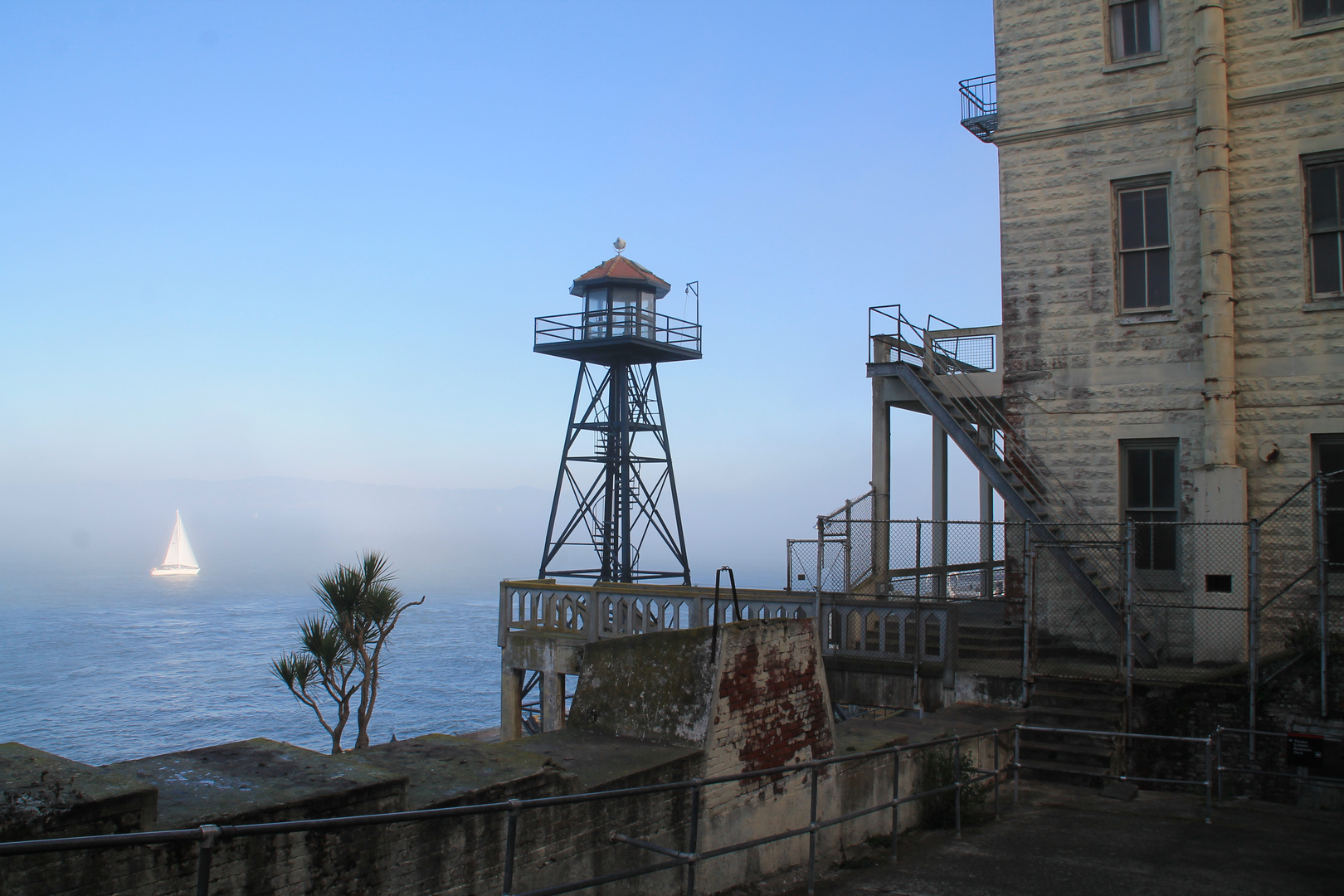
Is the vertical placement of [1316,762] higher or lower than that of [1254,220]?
lower

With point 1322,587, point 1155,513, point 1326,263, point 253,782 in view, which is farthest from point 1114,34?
point 253,782

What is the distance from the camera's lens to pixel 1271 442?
1525 cm

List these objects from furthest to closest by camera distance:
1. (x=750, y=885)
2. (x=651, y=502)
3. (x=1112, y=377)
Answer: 1. (x=651, y=502)
2. (x=1112, y=377)
3. (x=750, y=885)

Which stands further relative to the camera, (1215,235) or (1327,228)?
(1215,235)

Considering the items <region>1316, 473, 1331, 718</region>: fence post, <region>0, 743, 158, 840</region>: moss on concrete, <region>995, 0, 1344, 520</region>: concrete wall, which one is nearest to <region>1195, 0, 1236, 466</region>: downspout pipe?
<region>995, 0, 1344, 520</region>: concrete wall

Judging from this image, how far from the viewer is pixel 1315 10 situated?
15523 millimetres

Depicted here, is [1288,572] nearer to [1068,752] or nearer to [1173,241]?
[1173,241]

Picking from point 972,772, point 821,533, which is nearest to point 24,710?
point 821,533

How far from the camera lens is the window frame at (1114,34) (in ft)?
54.7

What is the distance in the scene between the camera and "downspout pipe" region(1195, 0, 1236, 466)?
607 inches

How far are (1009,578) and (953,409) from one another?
309 centimetres

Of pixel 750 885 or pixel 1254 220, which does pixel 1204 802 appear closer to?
pixel 750 885

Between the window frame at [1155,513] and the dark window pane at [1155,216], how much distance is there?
10.8 feet

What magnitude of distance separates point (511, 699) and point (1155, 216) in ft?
44.5
